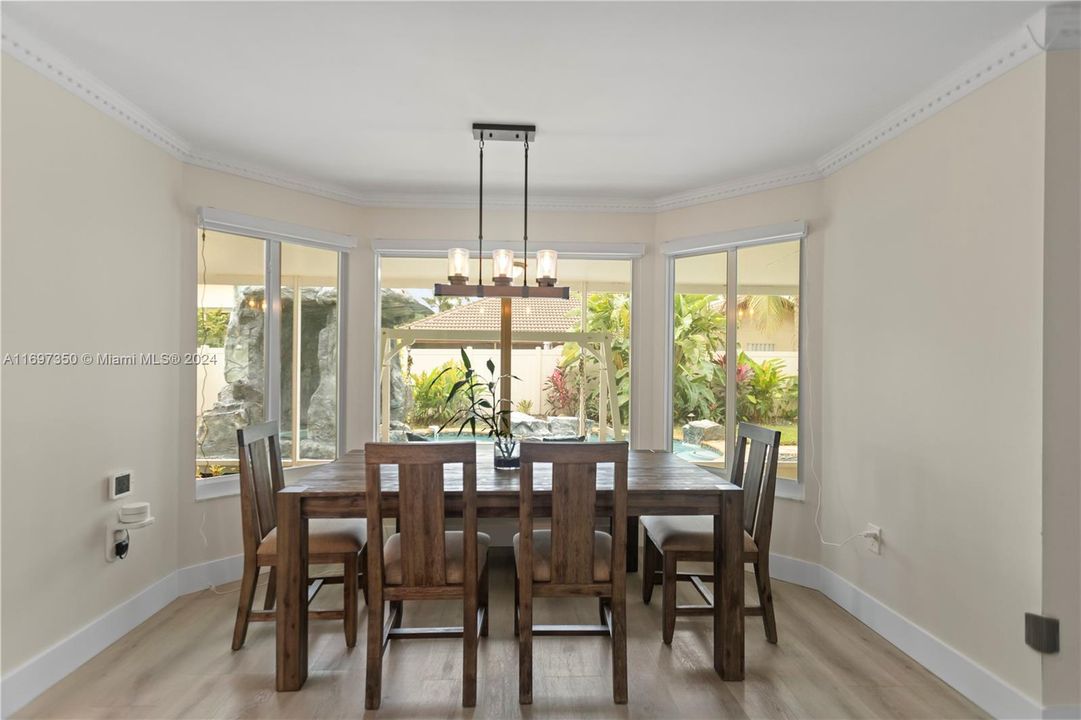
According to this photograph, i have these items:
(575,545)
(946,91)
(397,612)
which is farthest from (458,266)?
(946,91)

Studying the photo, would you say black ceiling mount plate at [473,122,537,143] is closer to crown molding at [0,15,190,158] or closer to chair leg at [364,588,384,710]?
crown molding at [0,15,190,158]

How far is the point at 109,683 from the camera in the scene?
2.44 metres

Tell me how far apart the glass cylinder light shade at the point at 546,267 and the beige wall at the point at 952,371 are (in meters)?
1.62

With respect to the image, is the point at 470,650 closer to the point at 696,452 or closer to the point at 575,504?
the point at 575,504

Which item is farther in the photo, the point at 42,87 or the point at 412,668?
the point at 412,668

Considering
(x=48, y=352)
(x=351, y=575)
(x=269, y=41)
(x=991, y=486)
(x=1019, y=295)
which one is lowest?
(x=351, y=575)

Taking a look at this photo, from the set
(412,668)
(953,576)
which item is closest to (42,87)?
(412,668)

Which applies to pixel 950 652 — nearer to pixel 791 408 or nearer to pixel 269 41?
→ pixel 791 408

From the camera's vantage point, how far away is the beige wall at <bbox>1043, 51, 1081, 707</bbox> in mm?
2096

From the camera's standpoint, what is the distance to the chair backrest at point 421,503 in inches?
87.4

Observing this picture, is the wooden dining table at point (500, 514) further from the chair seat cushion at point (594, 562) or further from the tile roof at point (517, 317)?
the tile roof at point (517, 317)

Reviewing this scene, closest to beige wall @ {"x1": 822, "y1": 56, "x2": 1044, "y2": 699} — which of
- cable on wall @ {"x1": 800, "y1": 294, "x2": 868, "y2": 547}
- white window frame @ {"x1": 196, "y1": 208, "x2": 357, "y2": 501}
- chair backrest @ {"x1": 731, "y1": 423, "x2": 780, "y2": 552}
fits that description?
cable on wall @ {"x1": 800, "y1": 294, "x2": 868, "y2": 547}

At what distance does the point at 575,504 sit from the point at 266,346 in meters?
2.48

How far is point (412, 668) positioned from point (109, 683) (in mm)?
1177
